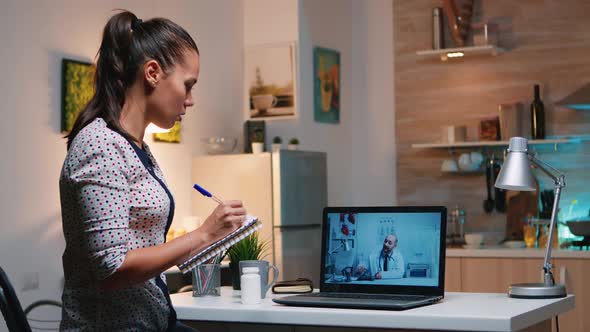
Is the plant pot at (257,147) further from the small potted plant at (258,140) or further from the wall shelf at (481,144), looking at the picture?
the wall shelf at (481,144)

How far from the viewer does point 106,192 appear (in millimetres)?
1756

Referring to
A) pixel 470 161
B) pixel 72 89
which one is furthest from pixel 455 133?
pixel 72 89

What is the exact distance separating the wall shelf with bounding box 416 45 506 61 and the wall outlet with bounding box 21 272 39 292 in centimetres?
302

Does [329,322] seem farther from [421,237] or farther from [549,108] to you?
[549,108]

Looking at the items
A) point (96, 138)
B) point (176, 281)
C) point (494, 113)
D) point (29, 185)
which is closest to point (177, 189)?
point (176, 281)

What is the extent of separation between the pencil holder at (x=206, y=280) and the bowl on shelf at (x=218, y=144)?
9.09ft

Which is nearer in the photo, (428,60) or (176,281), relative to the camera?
(176,281)

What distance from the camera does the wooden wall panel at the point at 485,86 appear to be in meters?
5.85

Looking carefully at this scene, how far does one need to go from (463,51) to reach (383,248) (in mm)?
3442

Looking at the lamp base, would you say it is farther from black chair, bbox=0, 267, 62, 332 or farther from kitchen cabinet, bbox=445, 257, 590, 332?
kitchen cabinet, bbox=445, 257, 590, 332

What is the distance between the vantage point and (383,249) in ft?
9.20

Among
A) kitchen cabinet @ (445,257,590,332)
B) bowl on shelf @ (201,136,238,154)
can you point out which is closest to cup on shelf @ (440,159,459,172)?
kitchen cabinet @ (445,257,590,332)

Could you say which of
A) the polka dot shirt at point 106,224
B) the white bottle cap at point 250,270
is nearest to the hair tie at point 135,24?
the polka dot shirt at point 106,224

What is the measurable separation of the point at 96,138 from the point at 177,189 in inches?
151
